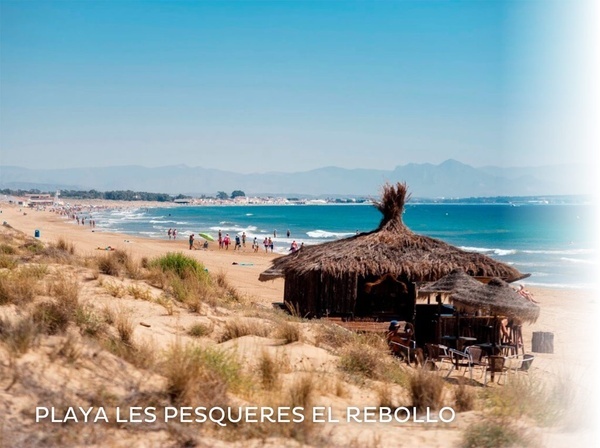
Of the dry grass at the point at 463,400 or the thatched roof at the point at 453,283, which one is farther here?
the thatched roof at the point at 453,283

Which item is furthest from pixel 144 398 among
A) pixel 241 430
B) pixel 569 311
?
pixel 569 311

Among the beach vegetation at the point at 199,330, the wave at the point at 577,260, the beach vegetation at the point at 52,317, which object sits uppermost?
the beach vegetation at the point at 52,317

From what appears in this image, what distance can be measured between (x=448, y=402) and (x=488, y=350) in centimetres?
488

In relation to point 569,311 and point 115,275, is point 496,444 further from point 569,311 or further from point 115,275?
point 569,311

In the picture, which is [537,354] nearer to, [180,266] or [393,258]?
[393,258]

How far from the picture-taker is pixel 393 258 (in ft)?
41.8

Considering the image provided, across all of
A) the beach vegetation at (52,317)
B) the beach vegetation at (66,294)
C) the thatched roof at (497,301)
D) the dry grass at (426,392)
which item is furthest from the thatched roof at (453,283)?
the beach vegetation at (52,317)

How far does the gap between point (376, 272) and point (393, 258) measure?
506 mm

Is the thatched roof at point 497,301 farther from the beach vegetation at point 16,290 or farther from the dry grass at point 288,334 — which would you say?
the beach vegetation at point 16,290

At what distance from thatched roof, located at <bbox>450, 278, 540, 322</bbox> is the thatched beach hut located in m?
1.66

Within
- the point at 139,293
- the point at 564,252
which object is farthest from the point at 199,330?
the point at 564,252

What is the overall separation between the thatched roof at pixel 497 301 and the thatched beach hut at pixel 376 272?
1.66 metres

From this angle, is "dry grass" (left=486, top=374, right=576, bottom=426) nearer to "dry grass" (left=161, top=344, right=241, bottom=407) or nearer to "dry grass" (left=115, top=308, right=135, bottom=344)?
"dry grass" (left=161, top=344, right=241, bottom=407)

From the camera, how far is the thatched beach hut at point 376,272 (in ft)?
41.3
